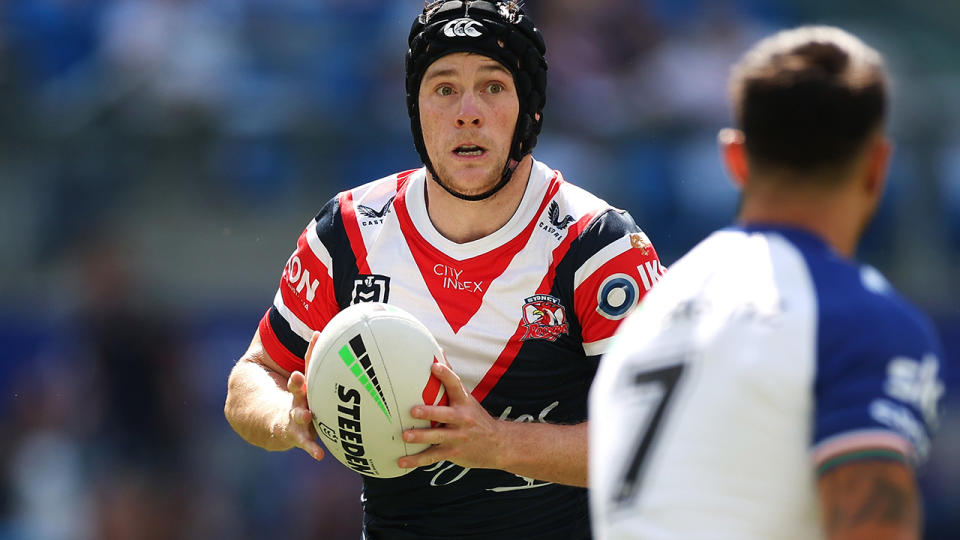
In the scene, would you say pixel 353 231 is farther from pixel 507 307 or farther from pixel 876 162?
pixel 876 162

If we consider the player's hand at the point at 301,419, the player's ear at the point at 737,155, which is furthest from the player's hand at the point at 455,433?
the player's ear at the point at 737,155

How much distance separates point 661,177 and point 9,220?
5.90m

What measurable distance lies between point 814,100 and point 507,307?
2289mm

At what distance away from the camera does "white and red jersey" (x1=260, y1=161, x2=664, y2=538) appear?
4.84 m

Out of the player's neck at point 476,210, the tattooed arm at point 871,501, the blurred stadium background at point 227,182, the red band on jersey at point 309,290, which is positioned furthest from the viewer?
the blurred stadium background at point 227,182

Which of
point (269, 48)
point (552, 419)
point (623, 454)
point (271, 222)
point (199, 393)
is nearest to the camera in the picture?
point (623, 454)

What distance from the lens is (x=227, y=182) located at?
39.5 feet

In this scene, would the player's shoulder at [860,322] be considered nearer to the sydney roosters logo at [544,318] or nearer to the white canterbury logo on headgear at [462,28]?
the sydney roosters logo at [544,318]

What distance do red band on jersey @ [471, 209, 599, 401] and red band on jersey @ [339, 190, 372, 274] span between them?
61cm

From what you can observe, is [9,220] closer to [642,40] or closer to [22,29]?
[22,29]

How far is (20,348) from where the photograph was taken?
36.7ft

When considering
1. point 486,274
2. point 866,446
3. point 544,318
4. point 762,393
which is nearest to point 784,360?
point 762,393

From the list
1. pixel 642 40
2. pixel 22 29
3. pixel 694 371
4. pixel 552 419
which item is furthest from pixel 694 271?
pixel 22 29

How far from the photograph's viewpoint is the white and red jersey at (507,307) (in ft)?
15.9
